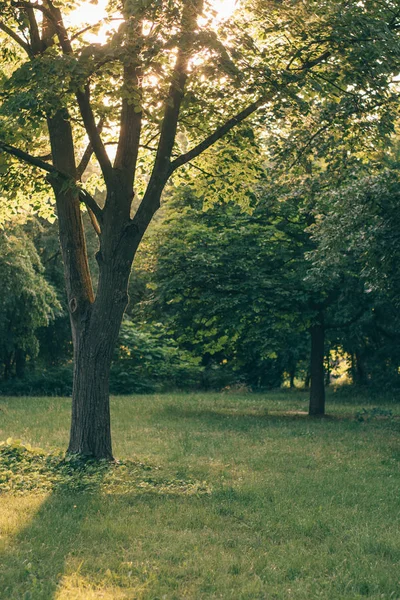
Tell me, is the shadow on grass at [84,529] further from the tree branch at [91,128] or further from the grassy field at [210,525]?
the tree branch at [91,128]

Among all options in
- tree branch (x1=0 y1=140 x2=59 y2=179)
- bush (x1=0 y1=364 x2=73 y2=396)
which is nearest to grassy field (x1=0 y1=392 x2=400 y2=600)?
tree branch (x1=0 y1=140 x2=59 y2=179)

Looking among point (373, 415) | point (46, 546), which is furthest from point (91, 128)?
point (373, 415)

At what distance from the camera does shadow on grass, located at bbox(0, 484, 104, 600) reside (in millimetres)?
6137

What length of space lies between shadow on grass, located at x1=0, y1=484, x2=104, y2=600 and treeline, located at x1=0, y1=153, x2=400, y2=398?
25.0 ft

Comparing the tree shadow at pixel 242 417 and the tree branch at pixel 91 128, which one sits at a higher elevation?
the tree branch at pixel 91 128

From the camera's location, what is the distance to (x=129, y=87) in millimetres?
11031

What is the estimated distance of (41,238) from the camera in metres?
36.1

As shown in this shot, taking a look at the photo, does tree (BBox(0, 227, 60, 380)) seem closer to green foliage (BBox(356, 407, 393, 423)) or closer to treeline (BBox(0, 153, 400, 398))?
treeline (BBox(0, 153, 400, 398))

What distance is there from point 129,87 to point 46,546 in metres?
6.75

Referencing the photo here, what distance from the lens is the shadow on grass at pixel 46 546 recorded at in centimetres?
614

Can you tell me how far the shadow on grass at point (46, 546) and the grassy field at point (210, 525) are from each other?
0.02 m

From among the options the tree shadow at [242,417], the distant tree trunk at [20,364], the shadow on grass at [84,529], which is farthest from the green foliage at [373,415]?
the distant tree trunk at [20,364]

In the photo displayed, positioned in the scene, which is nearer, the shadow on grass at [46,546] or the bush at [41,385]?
the shadow on grass at [46,546]

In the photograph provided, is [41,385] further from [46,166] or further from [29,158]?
[46,166]
